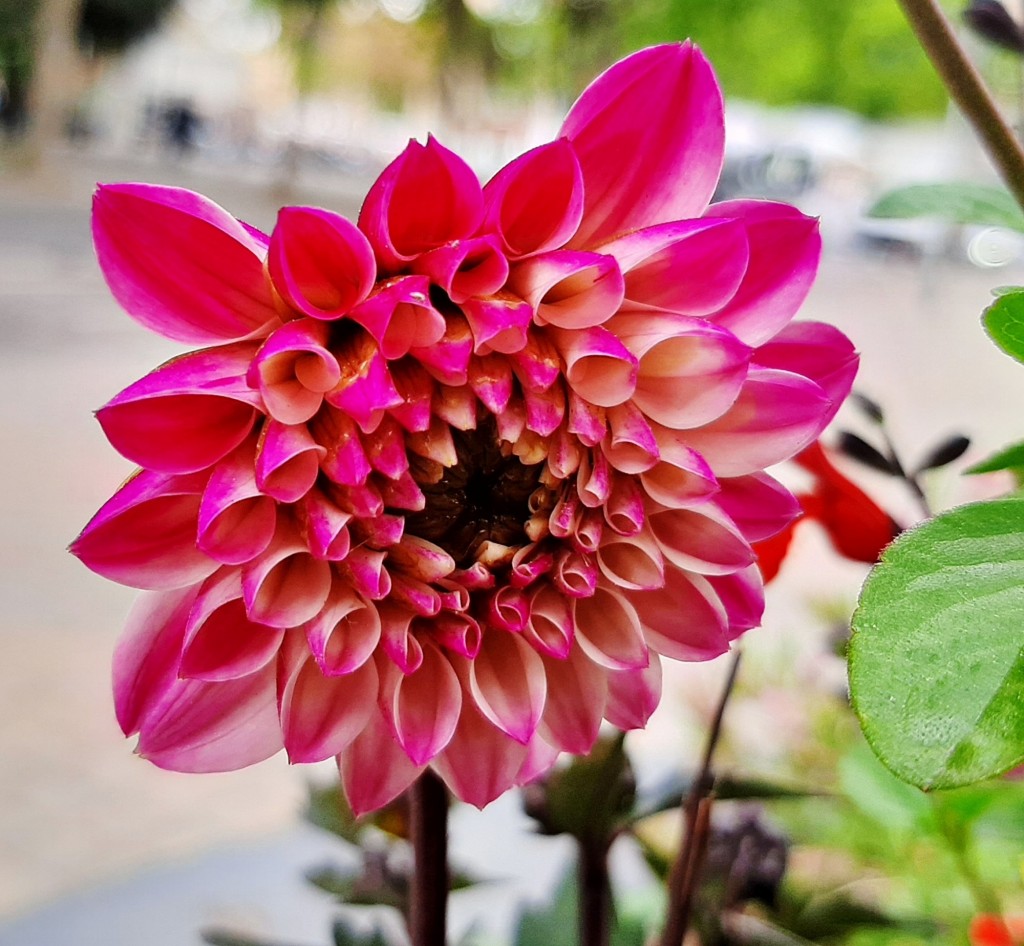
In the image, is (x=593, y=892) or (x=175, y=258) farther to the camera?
(x=593, y=892)

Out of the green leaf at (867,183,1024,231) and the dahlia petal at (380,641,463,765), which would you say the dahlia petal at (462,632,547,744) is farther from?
the green leaf at (867,183,1024,231)

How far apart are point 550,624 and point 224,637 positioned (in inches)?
2.0

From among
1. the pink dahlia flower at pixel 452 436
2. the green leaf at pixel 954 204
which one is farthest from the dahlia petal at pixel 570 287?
the green leaf at pixel 954 204

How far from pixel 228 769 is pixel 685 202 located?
0.37 feet

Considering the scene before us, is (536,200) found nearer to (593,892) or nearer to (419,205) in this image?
(419,205)

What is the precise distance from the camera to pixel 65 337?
254cm

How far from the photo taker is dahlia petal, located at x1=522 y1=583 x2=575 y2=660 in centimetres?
17

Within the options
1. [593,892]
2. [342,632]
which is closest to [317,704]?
[342,632]

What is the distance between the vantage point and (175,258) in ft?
0.48

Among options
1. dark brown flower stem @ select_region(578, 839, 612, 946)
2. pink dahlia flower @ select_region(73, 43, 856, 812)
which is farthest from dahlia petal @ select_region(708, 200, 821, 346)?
dark brown flower stem @ select_region(578, 839, 612, 946)

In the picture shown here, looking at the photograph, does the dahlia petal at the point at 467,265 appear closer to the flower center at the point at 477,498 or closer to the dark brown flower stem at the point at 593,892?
the flower center at the point at 477,498

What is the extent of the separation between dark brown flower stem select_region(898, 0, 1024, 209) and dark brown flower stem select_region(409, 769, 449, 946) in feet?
0.49

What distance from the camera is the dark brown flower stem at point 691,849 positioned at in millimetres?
219

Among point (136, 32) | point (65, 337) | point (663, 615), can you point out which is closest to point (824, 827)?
point (663, 615)
